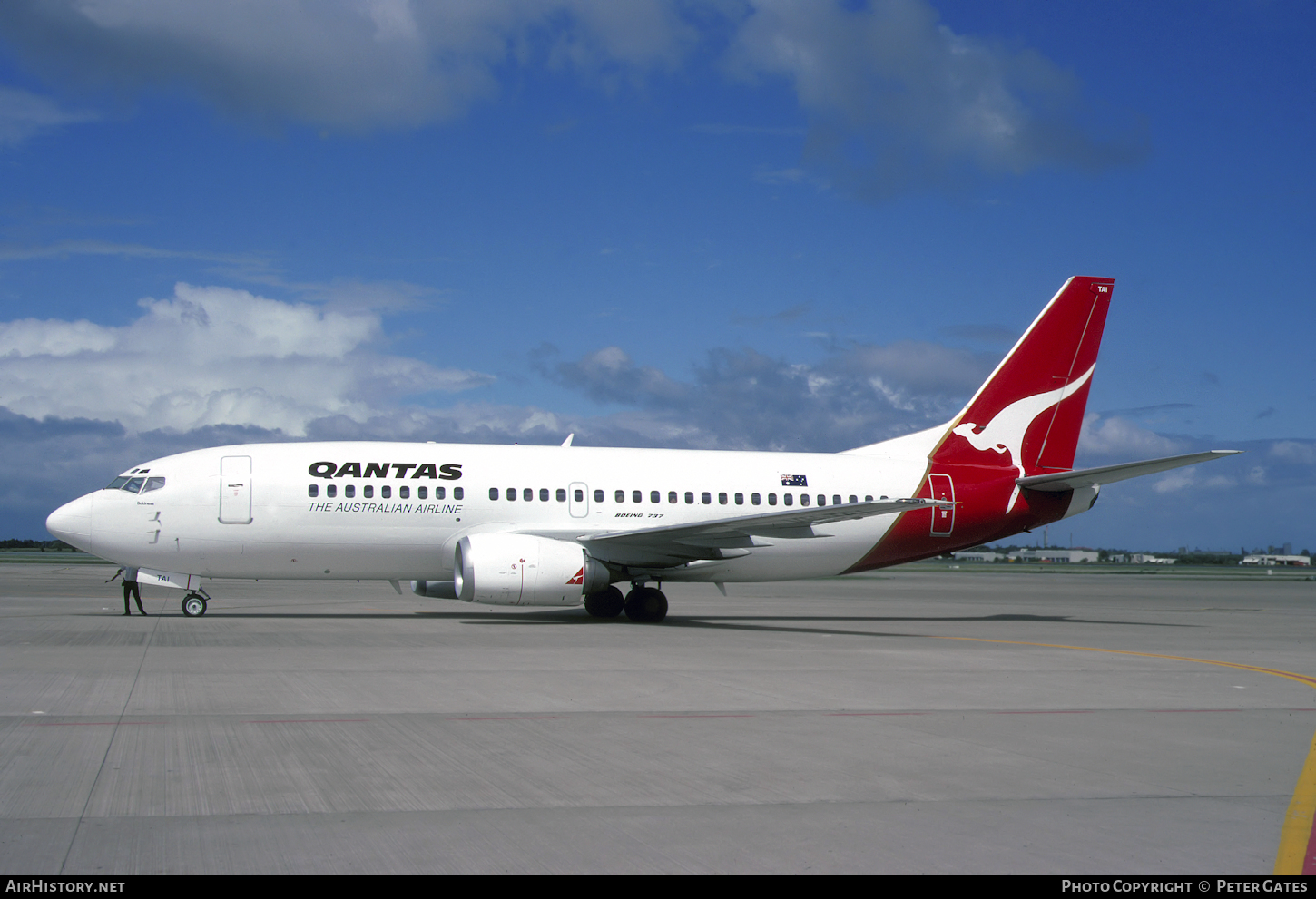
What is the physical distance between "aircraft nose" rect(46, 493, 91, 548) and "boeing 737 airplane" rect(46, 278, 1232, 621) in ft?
0.12

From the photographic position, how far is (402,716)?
33.3 ft

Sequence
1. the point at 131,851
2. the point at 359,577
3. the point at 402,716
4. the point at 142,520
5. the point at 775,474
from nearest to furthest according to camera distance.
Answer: the point at 131,851
the point at 402,716
the point at 142,520
the point at 359,577
the point at 775,474

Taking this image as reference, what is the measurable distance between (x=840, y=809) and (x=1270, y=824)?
2.50 metres

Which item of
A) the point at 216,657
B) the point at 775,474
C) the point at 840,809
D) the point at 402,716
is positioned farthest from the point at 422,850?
the point at 775,474

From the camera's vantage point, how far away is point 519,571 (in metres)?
21.0

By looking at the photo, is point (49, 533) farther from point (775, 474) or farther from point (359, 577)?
point (775, 474)

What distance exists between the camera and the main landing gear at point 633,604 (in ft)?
77.8

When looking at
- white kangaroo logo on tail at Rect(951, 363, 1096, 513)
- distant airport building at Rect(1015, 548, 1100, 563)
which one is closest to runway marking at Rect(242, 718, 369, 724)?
white kangaroo logo on tail at Rect(951, 363, 1096, 513)

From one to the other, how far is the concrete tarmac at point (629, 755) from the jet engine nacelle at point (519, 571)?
1.99m

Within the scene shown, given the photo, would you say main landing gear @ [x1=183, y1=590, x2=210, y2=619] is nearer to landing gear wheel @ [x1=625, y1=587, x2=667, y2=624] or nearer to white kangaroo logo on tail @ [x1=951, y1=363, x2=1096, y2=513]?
landing gear wheel @ [x1=625, y1=587, x2=667, y2=624]

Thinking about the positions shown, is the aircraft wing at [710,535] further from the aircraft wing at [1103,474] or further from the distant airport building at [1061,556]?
the distant airport building at [1061,556]

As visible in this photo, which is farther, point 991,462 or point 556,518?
point 991,462

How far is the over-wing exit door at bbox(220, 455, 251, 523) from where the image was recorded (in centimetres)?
2178

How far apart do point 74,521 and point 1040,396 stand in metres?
21.1
